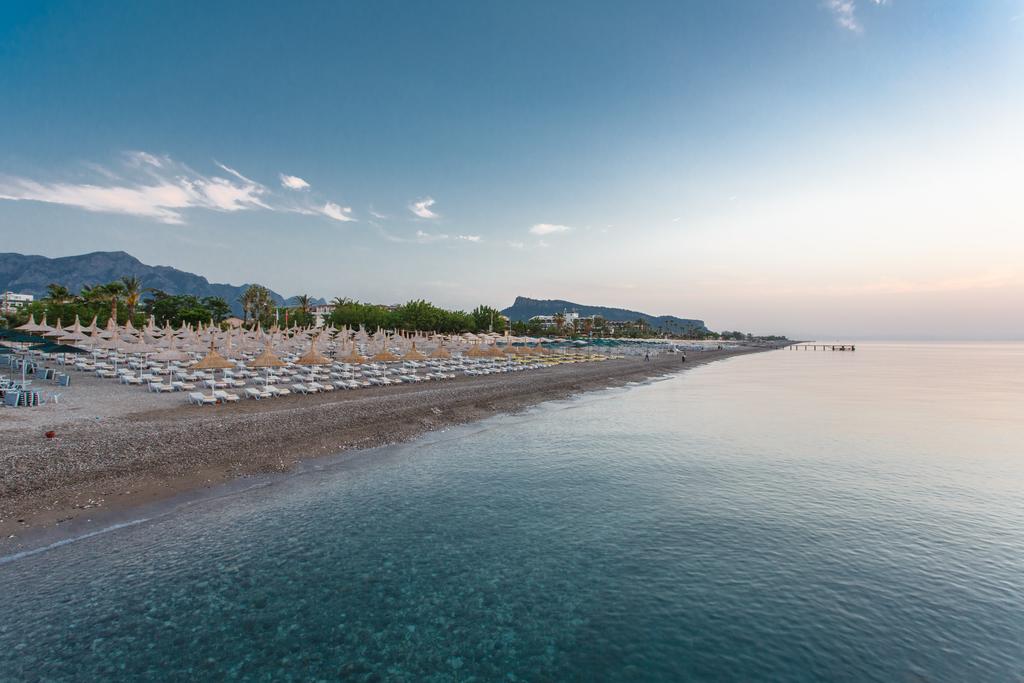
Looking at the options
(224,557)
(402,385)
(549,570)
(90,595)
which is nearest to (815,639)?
(549,570)

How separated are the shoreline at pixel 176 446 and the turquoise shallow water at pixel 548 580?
4.71 ft

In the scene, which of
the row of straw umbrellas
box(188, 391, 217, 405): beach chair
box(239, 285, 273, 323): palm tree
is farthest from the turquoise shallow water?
box(239, 285, 273, 323): palm tree

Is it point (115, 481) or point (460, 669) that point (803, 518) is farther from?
point (115, 481)

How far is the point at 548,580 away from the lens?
28.9 ft

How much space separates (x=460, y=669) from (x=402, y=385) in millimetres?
26757

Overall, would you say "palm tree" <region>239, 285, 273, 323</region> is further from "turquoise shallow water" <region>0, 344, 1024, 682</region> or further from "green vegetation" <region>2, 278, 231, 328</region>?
"turquoise shallow water" <region>0, 344, 1024, 682</region>

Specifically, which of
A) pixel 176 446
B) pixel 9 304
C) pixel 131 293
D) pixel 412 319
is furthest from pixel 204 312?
pixel 9 304

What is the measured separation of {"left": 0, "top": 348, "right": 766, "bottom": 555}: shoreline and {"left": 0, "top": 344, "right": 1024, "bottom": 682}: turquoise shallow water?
1437mm

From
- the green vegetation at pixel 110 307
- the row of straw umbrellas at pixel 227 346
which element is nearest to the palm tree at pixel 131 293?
the green vegetation at pixel 110 307

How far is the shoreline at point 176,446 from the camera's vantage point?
34.8ft

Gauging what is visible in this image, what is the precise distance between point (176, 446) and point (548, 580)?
13.1m

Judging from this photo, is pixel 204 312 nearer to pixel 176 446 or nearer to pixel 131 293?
pixel 131 293

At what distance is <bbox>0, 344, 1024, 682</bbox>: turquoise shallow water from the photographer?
6.65m

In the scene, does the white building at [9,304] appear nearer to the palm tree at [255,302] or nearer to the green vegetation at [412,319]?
the palm tree at [255,302]
